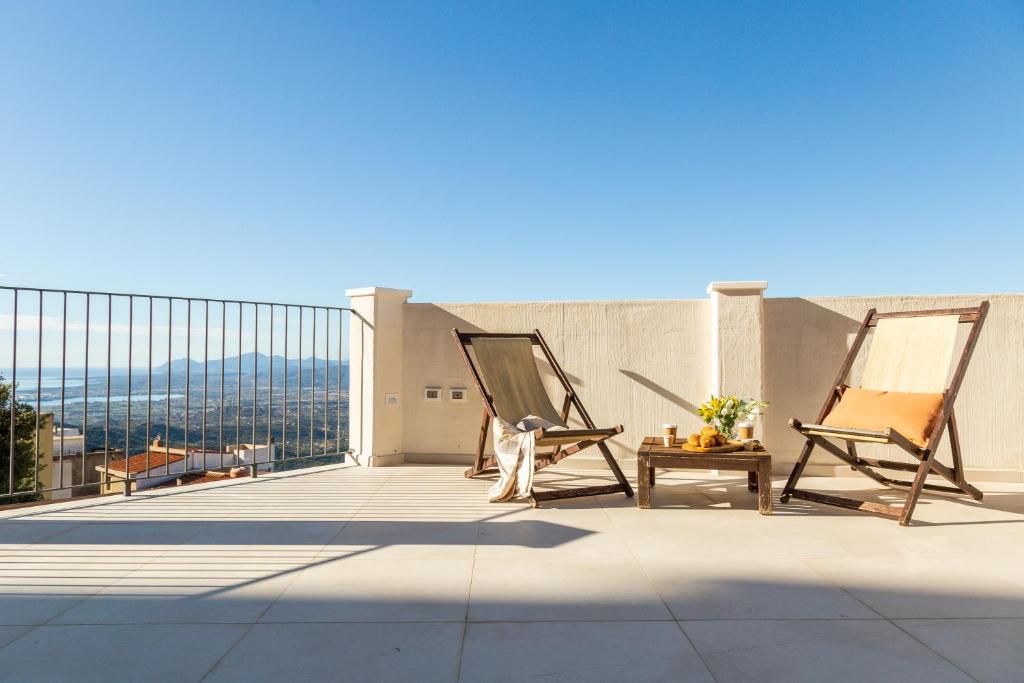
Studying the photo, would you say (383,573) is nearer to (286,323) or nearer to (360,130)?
(286,323)

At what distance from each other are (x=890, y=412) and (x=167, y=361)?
172 inches

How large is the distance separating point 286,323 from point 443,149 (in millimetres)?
5646

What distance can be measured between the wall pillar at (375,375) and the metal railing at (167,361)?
126 millimetres

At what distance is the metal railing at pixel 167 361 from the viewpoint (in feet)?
10.3

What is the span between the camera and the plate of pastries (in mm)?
3217

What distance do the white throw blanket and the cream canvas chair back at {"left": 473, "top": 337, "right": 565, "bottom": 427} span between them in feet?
0.71

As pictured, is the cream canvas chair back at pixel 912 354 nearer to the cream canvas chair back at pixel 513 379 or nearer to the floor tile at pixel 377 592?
the cream canvas chair back at pixel 513 379

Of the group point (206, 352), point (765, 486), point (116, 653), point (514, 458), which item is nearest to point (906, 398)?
point (765, 486)

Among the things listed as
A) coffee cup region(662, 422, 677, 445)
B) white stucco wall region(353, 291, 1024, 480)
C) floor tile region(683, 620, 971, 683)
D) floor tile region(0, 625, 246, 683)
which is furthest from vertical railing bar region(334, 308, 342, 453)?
floor tile region(683, 620, 971, 683)

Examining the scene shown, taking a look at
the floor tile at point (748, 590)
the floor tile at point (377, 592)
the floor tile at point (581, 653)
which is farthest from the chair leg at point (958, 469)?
the floor tile at point (377, 592)

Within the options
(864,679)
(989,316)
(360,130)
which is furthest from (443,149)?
(864,679)

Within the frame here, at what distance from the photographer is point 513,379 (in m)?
4.05

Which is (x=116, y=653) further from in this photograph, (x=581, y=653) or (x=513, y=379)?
(x=513, y=379)

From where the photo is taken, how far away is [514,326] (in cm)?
463
